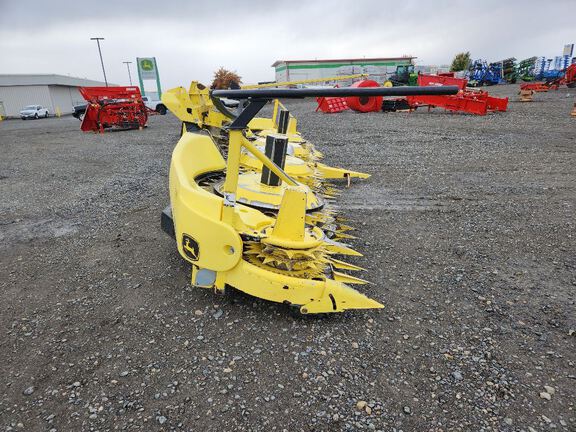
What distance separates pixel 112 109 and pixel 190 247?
1408 cm

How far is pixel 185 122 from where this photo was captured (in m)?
5.64

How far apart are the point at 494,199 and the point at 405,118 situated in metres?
10.3

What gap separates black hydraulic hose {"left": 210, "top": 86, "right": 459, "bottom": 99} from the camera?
1901 millimetres

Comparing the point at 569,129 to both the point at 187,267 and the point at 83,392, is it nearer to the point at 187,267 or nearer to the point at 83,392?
the point at 187,267

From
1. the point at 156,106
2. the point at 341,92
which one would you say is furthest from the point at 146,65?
the point at 341,92

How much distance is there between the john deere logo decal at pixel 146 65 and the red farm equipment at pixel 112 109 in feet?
76.9

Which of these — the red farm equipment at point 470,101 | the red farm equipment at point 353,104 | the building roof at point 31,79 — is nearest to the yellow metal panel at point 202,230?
the red farm equipment at point 470,101

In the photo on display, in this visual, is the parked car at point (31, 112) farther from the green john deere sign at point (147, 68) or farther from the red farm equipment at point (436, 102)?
the red farm equipment at point (436, 102)

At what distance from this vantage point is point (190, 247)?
104 inches

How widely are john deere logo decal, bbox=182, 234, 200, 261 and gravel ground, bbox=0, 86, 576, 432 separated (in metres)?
0.44

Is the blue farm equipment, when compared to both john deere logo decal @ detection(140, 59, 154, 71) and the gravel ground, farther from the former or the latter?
the gravel ground

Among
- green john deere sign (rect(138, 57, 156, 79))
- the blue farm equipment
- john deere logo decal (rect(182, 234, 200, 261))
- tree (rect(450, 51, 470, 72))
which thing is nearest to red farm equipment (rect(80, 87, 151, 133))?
john deere logo decal (rect(182, 234, 200, 261))

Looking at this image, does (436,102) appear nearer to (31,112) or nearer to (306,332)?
(306,332)

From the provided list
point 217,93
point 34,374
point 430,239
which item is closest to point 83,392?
point 34,374
